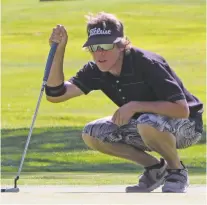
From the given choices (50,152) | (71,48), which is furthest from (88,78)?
(71,48)

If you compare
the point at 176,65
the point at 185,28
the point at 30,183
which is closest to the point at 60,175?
the point at 30,183

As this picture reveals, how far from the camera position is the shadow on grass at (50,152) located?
11062mm

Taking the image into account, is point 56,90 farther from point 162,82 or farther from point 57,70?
point 162,82

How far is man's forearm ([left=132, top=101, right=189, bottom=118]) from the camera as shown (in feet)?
20.7

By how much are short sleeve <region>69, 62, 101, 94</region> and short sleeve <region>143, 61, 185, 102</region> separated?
0.48 metres

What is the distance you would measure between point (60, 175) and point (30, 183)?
Result: 1.56 meters

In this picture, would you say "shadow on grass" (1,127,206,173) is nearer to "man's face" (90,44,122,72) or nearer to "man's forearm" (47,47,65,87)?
"man's forearm" (47,47,65,87)

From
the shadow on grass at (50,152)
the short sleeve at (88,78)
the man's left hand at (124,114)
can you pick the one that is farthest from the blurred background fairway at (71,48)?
the man's left hand at (124,114)

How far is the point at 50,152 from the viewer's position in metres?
12.5

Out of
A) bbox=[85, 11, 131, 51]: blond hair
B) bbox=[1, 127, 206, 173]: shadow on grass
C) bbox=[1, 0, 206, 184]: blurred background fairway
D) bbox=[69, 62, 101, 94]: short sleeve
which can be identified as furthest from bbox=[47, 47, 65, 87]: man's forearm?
bbox=[1, 0, 206, 184]: blurred background fairway

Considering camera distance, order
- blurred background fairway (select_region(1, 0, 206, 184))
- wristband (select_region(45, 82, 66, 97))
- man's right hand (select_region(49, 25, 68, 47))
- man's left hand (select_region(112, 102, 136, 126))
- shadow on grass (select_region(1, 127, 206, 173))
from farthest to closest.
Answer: blurred background fairway (select_region(1, 0, 206, 184)) → shadow on grass (select_region(1, 127, 206, 173)) → wristband (select_region(45, 82, 66, 97)) → man's right hand (select_region(49, 25, 68, 47)) → man's left hand (select_region(112, 102, 136, 126))

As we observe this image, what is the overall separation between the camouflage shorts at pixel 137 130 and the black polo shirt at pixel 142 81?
0.34 ft

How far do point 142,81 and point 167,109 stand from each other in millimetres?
246

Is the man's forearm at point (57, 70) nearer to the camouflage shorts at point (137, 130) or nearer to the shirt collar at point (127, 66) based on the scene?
the camouflage shorts at point (137, 130)
